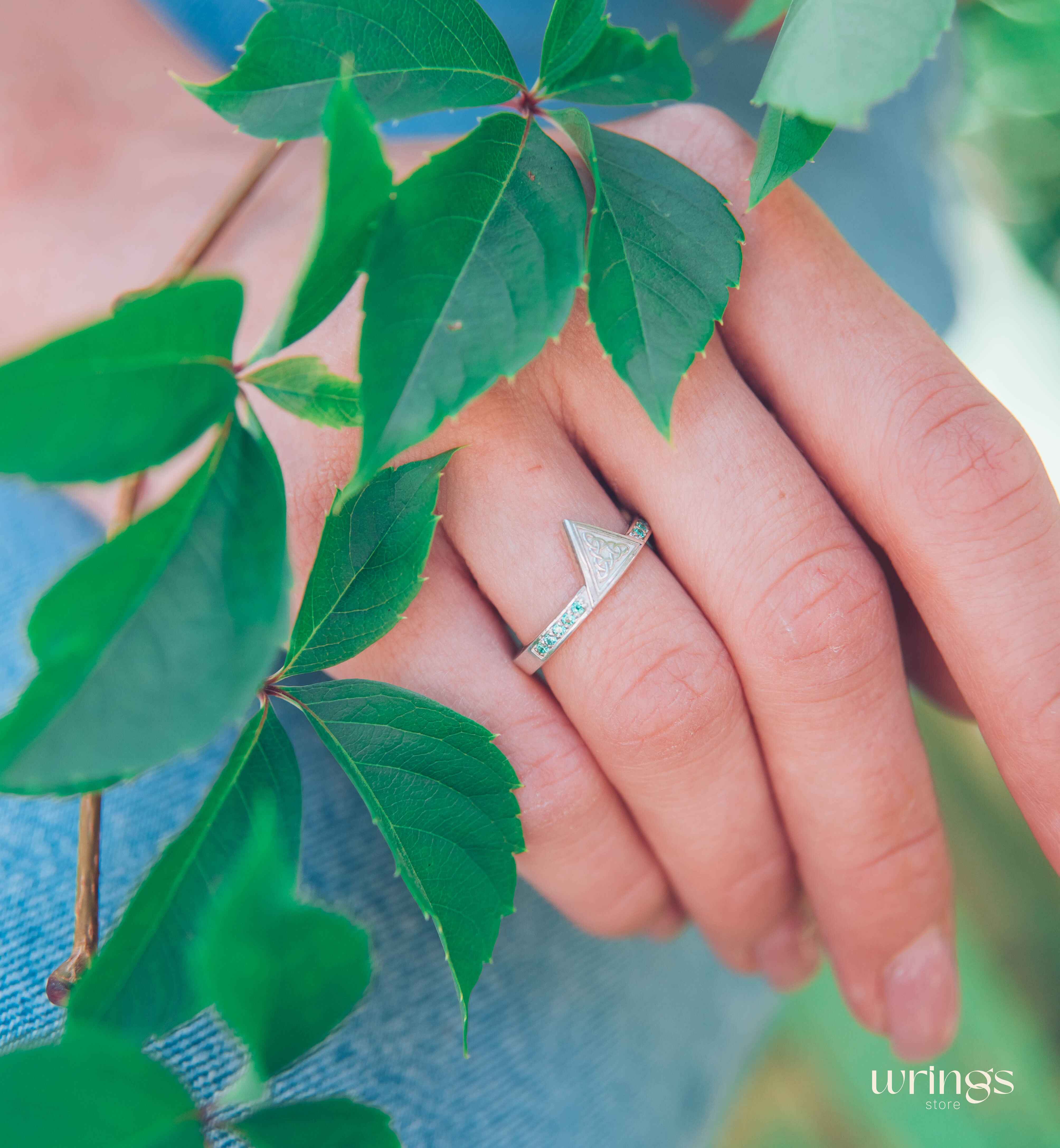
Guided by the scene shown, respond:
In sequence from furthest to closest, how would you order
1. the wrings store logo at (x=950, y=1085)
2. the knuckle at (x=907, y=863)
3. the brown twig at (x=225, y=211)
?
the wrings store logo at (x=950, y=1085) < the knuckle at (x=907, y=863) < the brown twig at (x=225, y=211)

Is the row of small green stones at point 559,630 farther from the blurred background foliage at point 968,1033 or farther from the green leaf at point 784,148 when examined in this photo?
the blurred background foliage at point 968,1033

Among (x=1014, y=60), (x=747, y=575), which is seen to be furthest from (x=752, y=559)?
(x=1014, y=60)

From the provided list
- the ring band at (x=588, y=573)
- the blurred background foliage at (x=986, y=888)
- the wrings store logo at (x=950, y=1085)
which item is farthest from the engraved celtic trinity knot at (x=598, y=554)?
the wrings store logo at (x=950, y=1085)

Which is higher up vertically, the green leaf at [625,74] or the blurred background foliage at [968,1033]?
the green leaf at [625,74]

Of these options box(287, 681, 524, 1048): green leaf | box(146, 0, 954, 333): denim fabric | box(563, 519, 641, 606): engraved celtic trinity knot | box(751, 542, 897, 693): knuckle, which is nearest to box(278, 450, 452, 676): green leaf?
box(287, 681, 524, 1048): green leaf

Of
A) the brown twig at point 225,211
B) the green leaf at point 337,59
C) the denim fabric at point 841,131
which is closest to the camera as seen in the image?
the green leaf at point 337,59

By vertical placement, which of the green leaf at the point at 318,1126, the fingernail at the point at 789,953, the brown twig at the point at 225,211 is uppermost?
the brown twig at the point at 225,211

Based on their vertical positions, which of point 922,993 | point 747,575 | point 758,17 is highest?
point 758,17

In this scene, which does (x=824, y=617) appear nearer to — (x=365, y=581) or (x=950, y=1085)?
(x=365, y=581)
